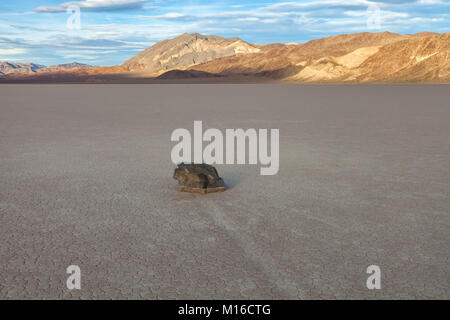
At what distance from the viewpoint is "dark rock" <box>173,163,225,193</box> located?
6.01m

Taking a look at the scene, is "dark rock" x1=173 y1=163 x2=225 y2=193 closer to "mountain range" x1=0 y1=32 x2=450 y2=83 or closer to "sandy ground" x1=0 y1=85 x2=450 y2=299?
"sandy ground" x1=0 y1=85 x2=450 y2=299

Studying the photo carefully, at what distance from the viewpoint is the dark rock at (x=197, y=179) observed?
601 centimetres

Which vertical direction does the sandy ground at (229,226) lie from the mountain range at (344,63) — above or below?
below

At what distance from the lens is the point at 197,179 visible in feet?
19.7

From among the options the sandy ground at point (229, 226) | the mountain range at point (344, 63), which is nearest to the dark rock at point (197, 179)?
the sandy ground at point (229, 226)

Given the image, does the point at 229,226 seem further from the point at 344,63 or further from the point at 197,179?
the point at 344,63

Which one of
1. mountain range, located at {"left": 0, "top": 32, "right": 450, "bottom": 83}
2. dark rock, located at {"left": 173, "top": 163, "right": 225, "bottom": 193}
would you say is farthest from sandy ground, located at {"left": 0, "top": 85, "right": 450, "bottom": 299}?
mountain range, located at {"left": 0, "top": 32, "right": 450, "bottom": 83}

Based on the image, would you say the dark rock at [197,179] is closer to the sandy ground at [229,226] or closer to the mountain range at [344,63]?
the sandy ground at [229,226]

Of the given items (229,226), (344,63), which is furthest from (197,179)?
(344,63)

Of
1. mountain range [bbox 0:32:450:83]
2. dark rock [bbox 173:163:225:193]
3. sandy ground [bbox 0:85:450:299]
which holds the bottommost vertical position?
sandy ground [bbox 0:85:450:299]

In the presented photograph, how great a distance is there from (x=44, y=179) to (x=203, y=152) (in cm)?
325

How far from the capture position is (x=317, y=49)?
5084 inches

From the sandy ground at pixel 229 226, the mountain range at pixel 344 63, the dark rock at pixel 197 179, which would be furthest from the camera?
the mountain range at pixel 344 63

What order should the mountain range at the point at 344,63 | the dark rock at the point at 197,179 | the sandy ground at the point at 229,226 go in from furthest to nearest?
the mountain range at the point at 344,63 < the dark rock at the point at 197,179 < the sandy ground at the point at 229,226
